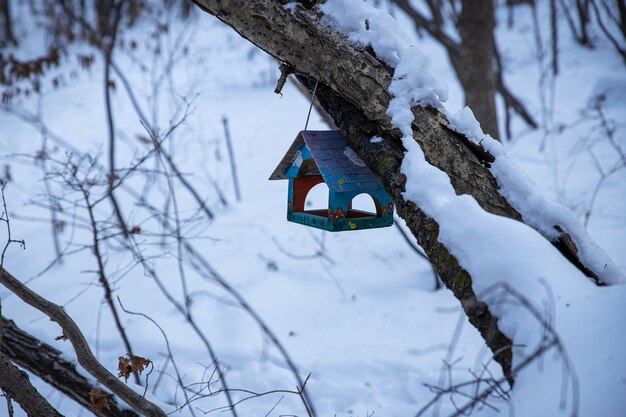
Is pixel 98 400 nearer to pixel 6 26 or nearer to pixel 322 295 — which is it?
pixel 322 295

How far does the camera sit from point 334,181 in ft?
6.56

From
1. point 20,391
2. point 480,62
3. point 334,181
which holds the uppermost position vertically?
point 480,62

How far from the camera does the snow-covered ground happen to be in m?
1.34

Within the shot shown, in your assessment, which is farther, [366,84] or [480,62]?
[480,62]

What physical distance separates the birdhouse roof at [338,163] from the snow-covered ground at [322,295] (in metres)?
0.64

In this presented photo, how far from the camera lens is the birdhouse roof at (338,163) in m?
2.01

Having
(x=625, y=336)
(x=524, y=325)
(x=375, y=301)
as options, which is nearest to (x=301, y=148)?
(x=524, y=325)

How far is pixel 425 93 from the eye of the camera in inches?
70.5

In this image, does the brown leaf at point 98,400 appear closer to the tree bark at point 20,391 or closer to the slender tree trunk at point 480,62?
the tree bark at point 20,391

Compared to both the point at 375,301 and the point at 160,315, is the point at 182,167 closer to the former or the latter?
the point at 160,315

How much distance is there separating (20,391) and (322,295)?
291 cm

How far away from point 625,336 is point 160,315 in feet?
11.8

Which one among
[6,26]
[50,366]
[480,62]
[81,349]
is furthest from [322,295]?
[6,26]

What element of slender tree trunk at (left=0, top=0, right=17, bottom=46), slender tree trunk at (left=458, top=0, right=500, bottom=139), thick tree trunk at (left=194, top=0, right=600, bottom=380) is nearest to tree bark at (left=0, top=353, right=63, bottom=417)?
thick tree trunk at (left=194, top=0, right=600, bottom=380)
